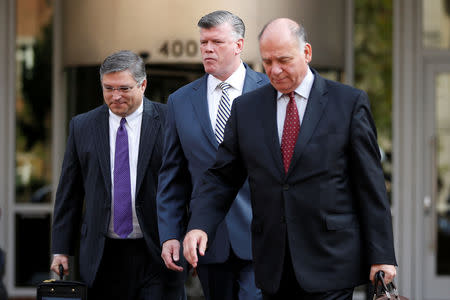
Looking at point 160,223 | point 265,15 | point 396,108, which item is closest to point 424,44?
point 396,108

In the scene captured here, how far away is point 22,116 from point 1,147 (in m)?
0.39

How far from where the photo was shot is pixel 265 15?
723cm

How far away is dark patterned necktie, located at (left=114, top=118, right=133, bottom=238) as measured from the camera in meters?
4.54

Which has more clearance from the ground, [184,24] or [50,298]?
[184,24]

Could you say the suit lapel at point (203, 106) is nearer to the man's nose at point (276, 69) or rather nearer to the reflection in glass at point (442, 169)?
the man's nose at point (276, 69)

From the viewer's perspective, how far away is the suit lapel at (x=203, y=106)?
13.8ft

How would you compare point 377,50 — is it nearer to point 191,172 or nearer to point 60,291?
point 191,172

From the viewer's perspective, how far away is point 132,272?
4.60 m

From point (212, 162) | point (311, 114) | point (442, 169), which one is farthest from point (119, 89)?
point (442, 169)

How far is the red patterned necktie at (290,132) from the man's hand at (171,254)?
37.0 inches

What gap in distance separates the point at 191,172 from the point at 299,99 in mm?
924

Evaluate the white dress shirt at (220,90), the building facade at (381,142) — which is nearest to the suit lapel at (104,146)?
the white dress shirt at (220,90)

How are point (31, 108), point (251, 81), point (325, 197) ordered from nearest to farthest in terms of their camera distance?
point (325, 197)
point (251, 81)
point (31, 108)

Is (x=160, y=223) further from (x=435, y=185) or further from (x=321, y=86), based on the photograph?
(x=435, y=185)
